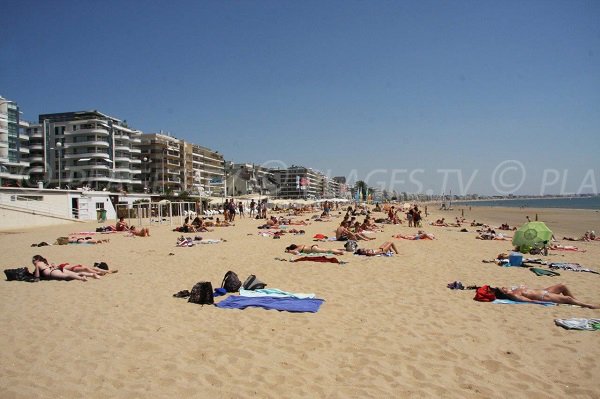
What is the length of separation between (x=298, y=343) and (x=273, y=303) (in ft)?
5.38

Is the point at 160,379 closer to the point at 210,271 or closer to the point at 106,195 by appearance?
the point at 210,271

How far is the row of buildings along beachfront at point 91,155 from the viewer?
47219 millimetres

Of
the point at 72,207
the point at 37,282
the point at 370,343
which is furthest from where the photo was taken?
the point at 72,207

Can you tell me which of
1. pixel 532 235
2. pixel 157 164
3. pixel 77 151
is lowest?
pixel 532 235

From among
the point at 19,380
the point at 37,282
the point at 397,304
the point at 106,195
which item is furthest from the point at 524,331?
the point at 106,195

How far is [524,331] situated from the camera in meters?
5.04

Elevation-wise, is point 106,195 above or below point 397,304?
above

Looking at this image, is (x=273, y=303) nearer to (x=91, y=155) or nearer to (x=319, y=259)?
(x=319, y=259)

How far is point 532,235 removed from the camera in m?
11.7

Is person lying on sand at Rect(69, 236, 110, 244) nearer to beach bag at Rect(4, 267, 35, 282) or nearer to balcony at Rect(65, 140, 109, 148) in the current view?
beach bag at Rect(4, 267, 35, 282)

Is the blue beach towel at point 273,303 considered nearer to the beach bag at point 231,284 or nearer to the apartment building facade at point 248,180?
the beach bag at point 231,284

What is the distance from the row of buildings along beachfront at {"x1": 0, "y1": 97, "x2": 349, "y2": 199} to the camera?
4722 cm

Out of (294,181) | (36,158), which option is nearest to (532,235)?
(36,158)

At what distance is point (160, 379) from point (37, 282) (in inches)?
233
